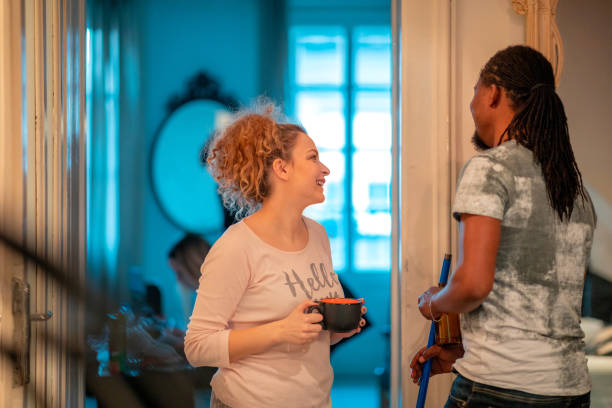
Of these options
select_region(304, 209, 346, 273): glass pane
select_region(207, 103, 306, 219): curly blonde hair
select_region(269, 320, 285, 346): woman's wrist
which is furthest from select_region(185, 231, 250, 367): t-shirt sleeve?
select_region(304, 209, 346, 273): glass pane

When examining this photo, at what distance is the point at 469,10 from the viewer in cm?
184

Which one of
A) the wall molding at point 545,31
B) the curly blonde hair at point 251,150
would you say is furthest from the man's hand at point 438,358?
the wall molding at point 545,31

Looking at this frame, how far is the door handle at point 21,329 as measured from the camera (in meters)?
1.41

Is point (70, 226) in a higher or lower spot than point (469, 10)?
lower

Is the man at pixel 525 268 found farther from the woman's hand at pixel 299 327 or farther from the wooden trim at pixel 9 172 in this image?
the wooden trim at pixel 9 172

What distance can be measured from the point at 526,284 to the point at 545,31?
1.01 m

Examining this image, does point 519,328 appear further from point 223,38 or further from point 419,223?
point 223,38

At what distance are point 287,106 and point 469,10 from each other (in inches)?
109

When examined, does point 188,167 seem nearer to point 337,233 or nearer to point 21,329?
point 337,233

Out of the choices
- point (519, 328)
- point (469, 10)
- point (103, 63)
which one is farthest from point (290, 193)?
point (103, 63)

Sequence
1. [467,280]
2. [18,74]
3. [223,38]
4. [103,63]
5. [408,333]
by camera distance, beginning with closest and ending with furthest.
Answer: [467,280], [18,74], [408,333], [103,63], [223,38]

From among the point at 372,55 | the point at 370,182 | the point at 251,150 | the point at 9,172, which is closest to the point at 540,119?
the point at 251,150

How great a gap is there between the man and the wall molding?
666 mm

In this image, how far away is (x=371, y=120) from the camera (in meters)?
4.67
